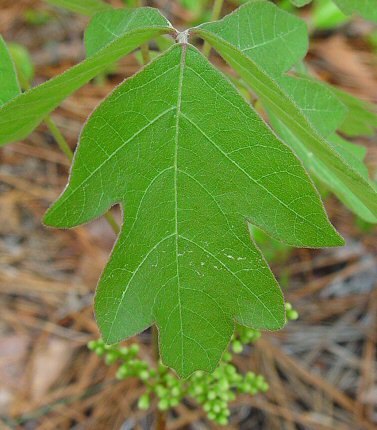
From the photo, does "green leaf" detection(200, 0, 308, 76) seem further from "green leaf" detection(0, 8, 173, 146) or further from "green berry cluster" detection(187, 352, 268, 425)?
"green berry cluster" detection(187, 352, 268, 425)

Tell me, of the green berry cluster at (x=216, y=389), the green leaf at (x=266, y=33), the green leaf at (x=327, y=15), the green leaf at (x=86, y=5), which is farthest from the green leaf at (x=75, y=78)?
the green leaf at (x=327, y=15)

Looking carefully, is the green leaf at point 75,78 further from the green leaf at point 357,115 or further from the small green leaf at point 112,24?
the green leaf at point 357,115

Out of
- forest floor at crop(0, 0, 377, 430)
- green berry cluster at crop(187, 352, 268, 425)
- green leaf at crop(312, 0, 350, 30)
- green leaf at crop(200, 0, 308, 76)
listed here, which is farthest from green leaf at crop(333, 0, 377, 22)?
green leaf at crop(312, 0, 350, 30)

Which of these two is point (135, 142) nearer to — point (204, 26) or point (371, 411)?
point (204, 26)

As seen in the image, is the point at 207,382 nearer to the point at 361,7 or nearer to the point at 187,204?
the point at 187,204

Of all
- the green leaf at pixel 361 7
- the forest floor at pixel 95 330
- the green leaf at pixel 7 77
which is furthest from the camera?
the forest floor at pixel 95 330

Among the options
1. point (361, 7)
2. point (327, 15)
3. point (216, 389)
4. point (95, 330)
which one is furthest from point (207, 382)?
point (327, 15)
